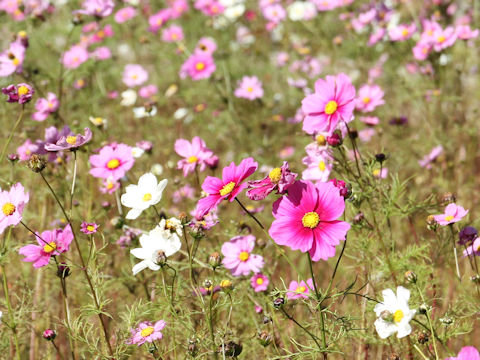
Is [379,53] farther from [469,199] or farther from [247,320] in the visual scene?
[247,320]

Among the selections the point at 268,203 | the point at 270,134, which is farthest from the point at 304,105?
the point at 270,134

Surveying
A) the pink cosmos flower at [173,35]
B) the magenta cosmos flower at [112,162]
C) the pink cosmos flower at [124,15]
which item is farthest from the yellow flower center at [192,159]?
the pink cosmos flower at [124,15]

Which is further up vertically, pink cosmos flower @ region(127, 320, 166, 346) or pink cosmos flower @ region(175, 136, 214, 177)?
pink cosmos flower @ region(175, 136, 214, 177)

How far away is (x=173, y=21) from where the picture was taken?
438 centimetres

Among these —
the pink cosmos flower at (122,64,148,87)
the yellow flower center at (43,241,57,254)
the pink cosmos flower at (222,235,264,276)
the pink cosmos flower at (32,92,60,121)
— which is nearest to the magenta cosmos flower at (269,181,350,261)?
the pink cosmos flower at (222,235,264,276)

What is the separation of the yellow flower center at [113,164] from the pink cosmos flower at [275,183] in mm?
697

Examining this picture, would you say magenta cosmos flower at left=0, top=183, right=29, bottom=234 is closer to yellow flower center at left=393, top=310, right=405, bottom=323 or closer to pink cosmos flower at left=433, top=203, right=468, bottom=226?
yellow flower center at left=393, top=310, right=405, bottom=323

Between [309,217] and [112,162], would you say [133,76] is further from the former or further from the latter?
[309,217]

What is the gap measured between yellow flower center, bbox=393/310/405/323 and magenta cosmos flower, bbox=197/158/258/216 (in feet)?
1.39

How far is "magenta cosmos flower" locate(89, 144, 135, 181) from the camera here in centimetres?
169

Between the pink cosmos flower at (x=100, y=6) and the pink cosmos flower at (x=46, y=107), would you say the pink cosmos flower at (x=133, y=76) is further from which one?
the pink cosmos flower at (x=46, y=107)

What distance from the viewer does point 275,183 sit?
3.71 feet

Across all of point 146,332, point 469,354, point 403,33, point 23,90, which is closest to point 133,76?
point 403,33

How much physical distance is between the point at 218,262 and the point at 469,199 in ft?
5.47
